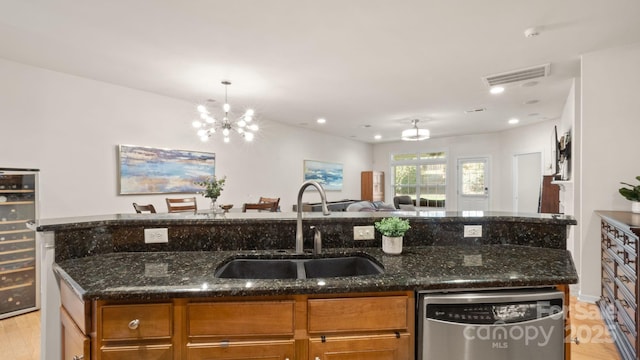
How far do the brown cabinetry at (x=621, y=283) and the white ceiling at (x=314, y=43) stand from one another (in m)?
1.68

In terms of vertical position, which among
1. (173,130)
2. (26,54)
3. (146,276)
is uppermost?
(26,54)

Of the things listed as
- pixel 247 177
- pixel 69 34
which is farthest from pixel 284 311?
pixel 247 177

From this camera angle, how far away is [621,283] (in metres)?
2.22

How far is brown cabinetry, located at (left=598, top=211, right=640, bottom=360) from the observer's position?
1951mm

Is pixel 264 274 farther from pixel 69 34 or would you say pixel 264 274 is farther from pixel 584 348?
pixel 69 34

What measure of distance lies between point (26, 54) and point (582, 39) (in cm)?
541

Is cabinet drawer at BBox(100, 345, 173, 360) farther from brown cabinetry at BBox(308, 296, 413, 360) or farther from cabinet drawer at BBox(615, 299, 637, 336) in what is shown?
cabinet drawer at BBox(615, 299, 637, 336)

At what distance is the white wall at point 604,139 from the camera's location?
117 inches

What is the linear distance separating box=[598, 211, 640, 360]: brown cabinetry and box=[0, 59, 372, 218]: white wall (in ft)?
16.1

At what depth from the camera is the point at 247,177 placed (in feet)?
18.7

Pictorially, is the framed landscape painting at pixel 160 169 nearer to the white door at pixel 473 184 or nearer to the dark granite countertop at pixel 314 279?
the dark granite countertop at pixel 314 279

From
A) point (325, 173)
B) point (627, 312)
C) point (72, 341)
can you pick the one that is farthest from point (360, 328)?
point (325, 173)

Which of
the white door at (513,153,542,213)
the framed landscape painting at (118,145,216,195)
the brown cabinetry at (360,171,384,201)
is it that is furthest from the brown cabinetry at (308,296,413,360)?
the brown cabinetry at (360,171,384,201)

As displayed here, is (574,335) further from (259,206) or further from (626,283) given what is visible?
(259,206)
